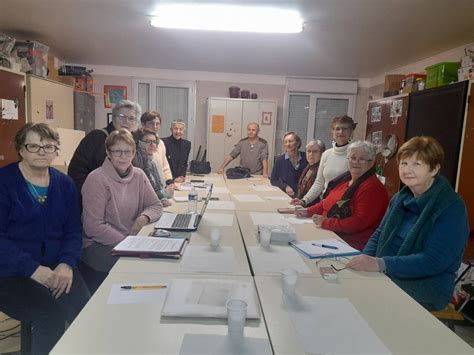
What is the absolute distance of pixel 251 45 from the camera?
399cm

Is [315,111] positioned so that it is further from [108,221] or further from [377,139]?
[108,221]

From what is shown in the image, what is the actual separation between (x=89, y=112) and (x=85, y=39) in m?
1.70

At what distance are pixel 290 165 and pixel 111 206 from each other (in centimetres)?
259

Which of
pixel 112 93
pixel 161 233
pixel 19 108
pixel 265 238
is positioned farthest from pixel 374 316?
pixel 112 93

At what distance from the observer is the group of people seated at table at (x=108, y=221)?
61.6 inches

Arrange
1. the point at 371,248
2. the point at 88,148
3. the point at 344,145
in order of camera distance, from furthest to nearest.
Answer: the point at 344,145 < the point at 88,148 < the point at 371,248

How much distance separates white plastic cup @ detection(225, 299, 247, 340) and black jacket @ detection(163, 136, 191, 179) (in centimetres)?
349

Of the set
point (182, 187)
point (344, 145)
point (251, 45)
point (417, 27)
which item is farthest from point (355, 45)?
point (182, 187)

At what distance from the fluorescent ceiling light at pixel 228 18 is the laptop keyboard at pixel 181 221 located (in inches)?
69.0

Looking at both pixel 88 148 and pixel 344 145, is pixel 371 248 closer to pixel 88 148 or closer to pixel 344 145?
pixel 344 145

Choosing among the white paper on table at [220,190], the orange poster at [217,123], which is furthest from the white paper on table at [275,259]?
the orange poster at [217,123]

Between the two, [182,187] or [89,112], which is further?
[89,112]

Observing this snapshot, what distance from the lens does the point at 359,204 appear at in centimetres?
220

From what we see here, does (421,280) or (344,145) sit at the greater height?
(344,145)
